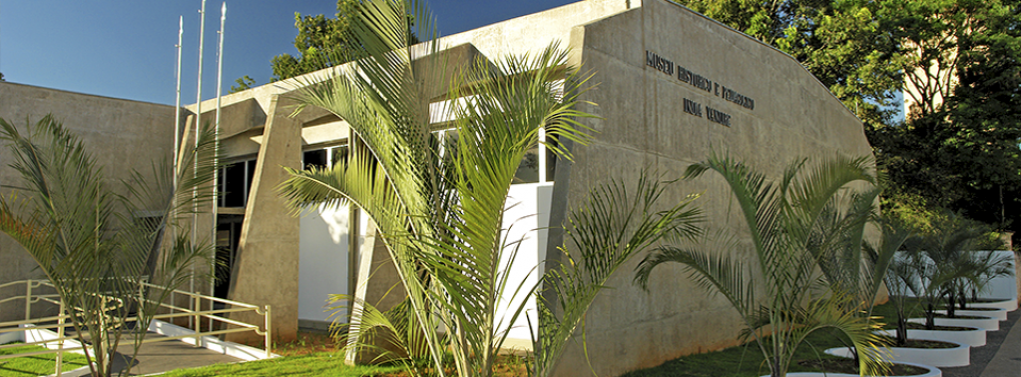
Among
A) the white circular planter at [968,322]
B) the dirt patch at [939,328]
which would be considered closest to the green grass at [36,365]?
the dirt patch at [939,328]

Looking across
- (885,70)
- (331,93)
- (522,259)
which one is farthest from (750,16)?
(331,93)

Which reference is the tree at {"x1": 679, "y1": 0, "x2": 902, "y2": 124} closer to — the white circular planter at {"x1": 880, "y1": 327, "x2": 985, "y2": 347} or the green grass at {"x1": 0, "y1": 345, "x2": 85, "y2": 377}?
the white circular planter at {"x1": 880, "y1": 327, "x2": 985, "y2": 347}

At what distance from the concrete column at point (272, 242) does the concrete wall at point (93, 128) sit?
363 cm

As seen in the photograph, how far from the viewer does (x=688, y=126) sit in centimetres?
936

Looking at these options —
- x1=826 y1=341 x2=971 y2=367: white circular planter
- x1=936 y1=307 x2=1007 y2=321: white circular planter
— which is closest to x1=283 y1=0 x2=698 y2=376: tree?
x1=826 y1=341 x2=971 y2=367: white circular planter

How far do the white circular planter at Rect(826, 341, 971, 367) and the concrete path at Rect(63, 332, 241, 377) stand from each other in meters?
8.21

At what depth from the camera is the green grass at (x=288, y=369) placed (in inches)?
286

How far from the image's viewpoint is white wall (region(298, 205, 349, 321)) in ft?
37.8

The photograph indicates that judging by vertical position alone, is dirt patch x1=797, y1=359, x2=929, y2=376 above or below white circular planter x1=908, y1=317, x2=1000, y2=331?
above

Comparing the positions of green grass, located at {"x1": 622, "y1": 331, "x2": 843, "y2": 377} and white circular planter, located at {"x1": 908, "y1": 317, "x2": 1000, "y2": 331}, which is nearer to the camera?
green grass, located at {"x1": 622, "y1": 331, "x2": 843, "y2": 377}

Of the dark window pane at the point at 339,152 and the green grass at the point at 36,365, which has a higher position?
the dark window pane at the point at 339,152

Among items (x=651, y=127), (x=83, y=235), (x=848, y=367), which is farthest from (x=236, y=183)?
(x=848, y=367)

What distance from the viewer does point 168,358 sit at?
8.52 meters

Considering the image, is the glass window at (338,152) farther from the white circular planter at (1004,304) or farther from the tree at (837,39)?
the tree at (837,39)
